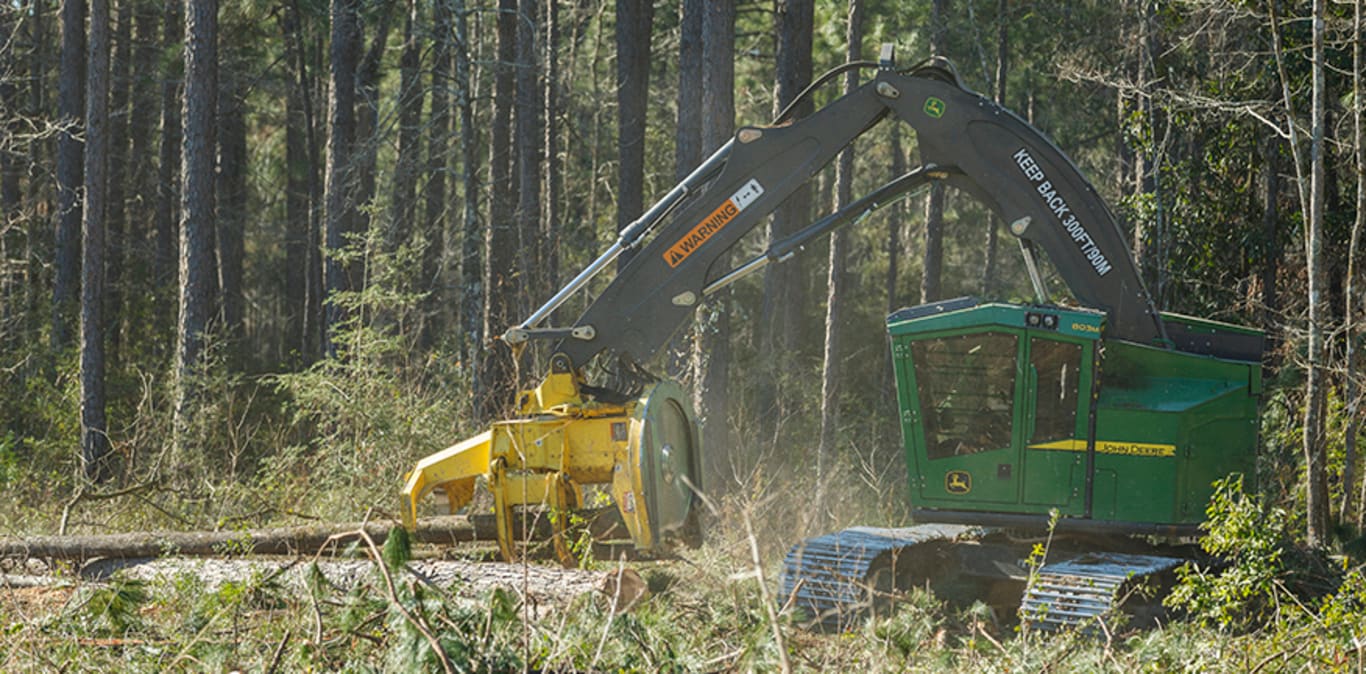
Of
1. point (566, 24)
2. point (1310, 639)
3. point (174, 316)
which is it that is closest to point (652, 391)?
point (1310, 639)

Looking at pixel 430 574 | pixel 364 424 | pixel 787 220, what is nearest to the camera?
pixel 430 574

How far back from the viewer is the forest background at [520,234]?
12.7m

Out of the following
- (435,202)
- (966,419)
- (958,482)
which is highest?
(435,202)

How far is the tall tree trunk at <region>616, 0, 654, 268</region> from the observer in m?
20.4

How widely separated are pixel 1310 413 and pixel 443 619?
797 centimetres

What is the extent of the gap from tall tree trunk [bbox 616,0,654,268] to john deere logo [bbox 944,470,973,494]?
36.0ft

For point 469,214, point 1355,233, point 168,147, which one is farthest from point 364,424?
point 168,147

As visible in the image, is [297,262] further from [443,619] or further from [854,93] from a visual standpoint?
[443,619]

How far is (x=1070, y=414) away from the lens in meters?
8.94

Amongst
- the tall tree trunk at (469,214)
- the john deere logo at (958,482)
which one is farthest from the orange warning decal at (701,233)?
the tall tree trunk at (469,214)

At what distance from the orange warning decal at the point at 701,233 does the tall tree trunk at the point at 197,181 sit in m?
8.49

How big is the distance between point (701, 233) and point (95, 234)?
10.6 meters

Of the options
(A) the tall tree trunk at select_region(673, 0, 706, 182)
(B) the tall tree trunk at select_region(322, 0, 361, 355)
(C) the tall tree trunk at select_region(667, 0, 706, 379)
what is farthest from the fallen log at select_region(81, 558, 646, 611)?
(B) the tall tree trunk at select_region(322, 0, 361, 355)

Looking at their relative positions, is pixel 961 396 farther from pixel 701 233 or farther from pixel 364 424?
pixel 364 424
